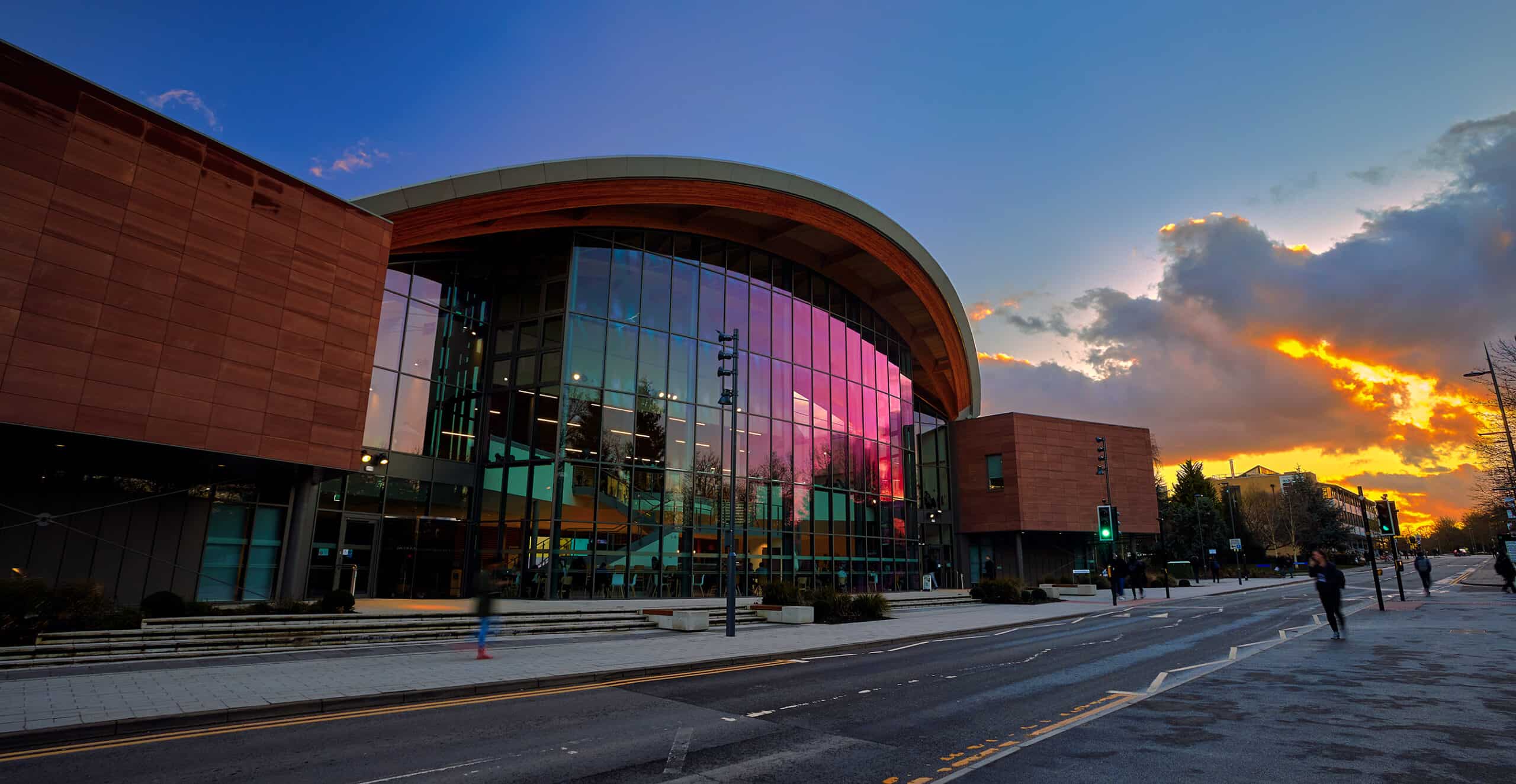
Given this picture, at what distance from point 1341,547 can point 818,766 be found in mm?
108194

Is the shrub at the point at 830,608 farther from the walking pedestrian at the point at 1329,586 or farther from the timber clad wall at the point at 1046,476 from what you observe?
the timber clad wall at the point at 1046,476

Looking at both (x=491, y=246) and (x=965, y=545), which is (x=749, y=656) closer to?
(x=491, y=246)

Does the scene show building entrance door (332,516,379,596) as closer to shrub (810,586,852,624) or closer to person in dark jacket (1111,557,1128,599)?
shrub (810,586,852,624)

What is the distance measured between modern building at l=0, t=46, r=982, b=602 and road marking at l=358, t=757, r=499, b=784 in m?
14.0

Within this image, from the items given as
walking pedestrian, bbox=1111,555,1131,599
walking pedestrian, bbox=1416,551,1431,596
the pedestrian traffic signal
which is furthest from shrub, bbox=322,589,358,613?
walking pedestrian, bbox=1416,551,1431,596

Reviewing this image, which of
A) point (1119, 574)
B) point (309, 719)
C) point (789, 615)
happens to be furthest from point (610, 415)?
point (1119, 574)

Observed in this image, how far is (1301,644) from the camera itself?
590 inches

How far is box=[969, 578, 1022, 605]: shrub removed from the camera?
104 feet

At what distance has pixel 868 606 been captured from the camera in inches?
915

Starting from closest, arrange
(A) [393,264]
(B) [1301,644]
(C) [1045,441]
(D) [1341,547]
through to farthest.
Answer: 1. (B) [1301,644]
2. (A) [393,264]
3. (C) [1045,441]
4. (D) [1341,547]

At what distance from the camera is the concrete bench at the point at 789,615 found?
853 inches

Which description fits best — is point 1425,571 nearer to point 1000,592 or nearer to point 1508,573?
point 1508,573

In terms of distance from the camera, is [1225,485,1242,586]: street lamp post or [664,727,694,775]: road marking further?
[1225,485,1242,586]: street lamp post

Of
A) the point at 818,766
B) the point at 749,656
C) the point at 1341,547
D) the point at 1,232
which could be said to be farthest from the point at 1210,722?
the point at 1341,547
